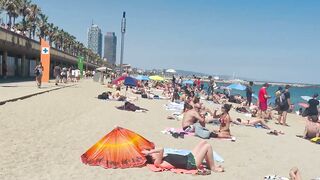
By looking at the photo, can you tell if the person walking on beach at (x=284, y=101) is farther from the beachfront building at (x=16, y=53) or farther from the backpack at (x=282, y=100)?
the beachfront building at (x=16, y=53)

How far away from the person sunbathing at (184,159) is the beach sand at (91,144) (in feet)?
0.90

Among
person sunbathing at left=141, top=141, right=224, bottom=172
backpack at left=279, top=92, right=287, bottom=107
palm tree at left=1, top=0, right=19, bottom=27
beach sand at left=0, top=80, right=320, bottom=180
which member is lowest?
beach sand at left=0, top=80, right=320, bottom=180

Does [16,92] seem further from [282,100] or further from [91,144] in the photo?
[282,100]

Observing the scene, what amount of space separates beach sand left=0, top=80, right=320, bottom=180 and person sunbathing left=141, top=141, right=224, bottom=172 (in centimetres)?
27

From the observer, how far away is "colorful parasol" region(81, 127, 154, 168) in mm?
7551

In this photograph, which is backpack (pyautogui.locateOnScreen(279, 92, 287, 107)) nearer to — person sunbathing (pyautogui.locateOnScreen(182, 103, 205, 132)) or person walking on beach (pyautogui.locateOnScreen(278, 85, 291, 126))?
person walking on beach (pyautogui.locateOnScreen(278, 85, 291, 126))

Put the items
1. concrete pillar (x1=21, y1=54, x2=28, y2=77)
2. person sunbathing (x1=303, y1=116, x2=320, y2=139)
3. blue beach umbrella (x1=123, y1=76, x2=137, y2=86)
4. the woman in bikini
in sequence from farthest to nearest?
concrete pillar (x1=21, y1=54, x2=28, y2=77), blue beach umbrella (x1=123, y1=76, x2=137, y2=86), person sunbathing (x1=303, y1=116, x2=320, y2=139), the woman in bikini

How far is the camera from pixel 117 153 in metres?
7.68

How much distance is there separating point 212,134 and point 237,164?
10.4 ft

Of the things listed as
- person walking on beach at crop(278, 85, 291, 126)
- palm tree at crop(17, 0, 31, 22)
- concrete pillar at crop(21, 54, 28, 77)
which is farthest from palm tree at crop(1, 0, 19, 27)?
person walking on beach at crop(278, 85, 291, 126)

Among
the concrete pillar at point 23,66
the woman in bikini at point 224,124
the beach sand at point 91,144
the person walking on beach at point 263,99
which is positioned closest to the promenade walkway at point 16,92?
the beach sand at point 91,144

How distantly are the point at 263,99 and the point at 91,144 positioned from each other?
428 inches

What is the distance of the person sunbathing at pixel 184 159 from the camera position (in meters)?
7.60

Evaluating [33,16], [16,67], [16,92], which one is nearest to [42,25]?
[33,16]
